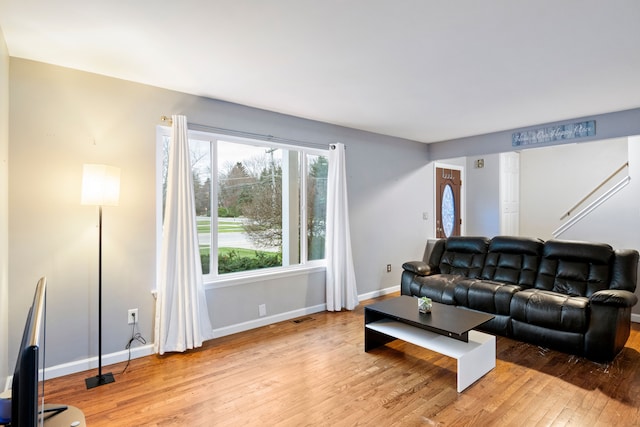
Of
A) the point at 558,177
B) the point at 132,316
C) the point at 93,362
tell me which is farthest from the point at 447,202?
the point at 93,362

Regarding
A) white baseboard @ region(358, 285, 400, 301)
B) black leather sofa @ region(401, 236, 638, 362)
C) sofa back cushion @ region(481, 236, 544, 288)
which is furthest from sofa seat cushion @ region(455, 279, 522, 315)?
white baseboard @ region(358, 285, 400, 301)

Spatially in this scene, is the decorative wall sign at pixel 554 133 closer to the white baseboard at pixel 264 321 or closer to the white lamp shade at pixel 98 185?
the white baseboard at pixel 264 321

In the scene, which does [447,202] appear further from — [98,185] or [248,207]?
[98,185]

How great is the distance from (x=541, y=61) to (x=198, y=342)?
12.1 ft

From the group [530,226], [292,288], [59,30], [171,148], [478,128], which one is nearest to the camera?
[59,30]

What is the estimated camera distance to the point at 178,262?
311 cm

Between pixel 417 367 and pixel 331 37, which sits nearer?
pixel 331 37

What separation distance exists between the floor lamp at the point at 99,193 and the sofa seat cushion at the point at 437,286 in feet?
10.4

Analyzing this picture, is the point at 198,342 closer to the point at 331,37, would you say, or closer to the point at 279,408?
the point at 279,408

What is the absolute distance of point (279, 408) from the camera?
7.48 feet

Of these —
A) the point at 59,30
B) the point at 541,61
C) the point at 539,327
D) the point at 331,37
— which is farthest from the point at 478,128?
the point at 59,30

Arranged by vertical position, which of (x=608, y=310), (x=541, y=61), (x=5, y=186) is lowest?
(x=608, y=310)

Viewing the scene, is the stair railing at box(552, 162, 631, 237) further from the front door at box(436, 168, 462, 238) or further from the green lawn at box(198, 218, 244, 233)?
the green lawn at box(198, 218, 244, 233)

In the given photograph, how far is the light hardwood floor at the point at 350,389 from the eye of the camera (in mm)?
2162
